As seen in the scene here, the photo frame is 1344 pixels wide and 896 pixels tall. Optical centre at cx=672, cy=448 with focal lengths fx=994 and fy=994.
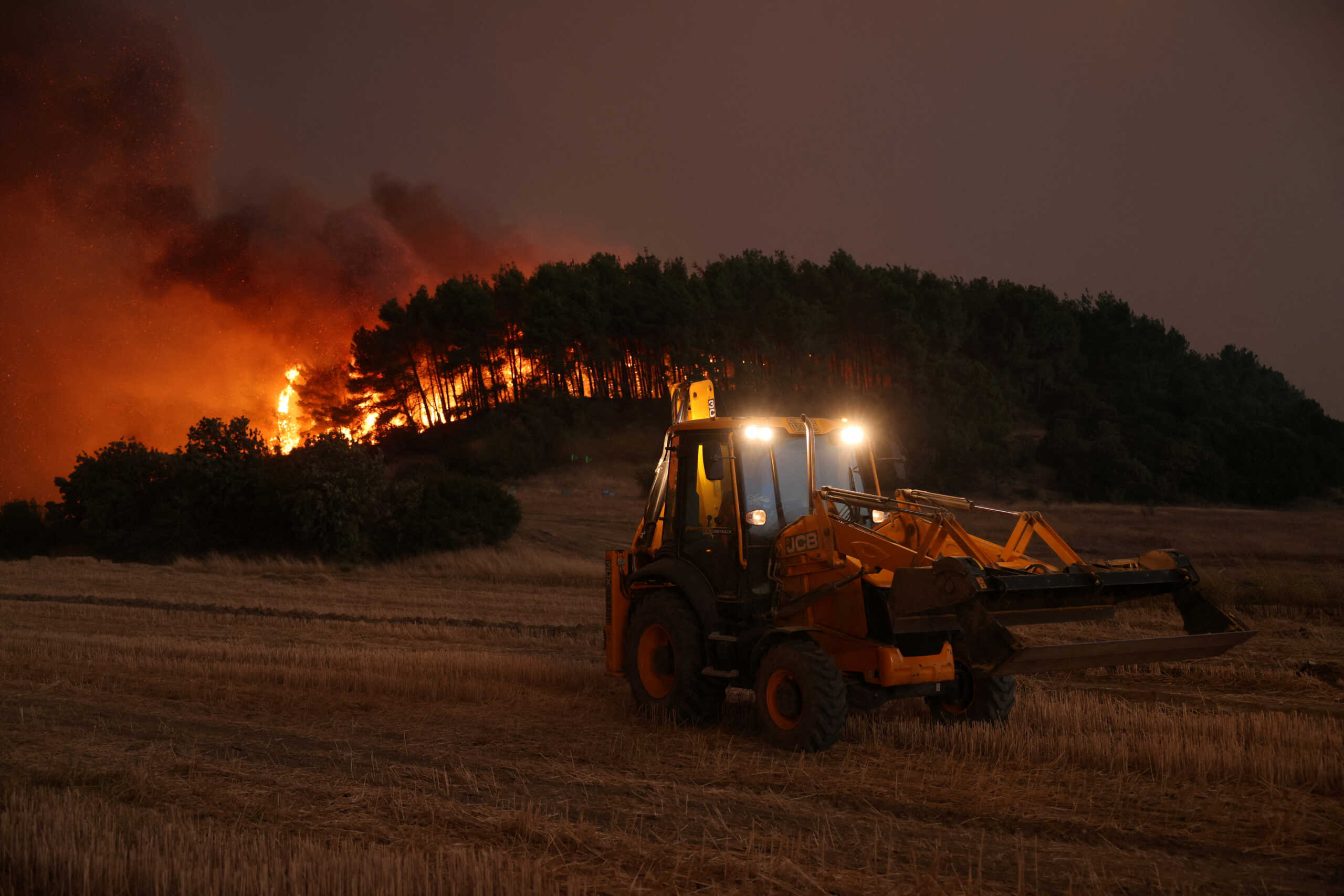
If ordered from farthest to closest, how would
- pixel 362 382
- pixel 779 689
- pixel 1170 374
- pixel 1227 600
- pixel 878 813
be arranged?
pixel 1170 374 → pixel 362 382 → pixel 1227 600 → pixel 779 689 → pixel 878 813

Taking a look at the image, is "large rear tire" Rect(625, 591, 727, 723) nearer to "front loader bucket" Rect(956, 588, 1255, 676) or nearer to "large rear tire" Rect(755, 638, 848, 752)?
"large rear tire" Rect(755, 638, 848, 752)

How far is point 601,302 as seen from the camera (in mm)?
64312

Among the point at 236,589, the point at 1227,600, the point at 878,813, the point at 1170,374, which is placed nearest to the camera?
the point at 878,813

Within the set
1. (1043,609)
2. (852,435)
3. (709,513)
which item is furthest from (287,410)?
(1043,609)

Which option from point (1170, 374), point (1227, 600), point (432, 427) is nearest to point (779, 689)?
point (1227, 600)

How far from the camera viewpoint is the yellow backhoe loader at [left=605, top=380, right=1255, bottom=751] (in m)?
7.56

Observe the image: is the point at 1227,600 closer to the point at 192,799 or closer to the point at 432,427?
the point at 192,799

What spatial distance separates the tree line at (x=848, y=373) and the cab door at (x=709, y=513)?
37.3 metres

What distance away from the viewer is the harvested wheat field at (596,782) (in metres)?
5.35

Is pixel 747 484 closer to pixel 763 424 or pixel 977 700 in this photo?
pixel 763 424

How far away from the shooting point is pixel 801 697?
26.6 ft

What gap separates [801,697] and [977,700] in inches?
83.9

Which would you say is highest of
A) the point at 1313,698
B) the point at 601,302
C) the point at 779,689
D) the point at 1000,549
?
the point at 601,302

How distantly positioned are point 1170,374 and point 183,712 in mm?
80097
